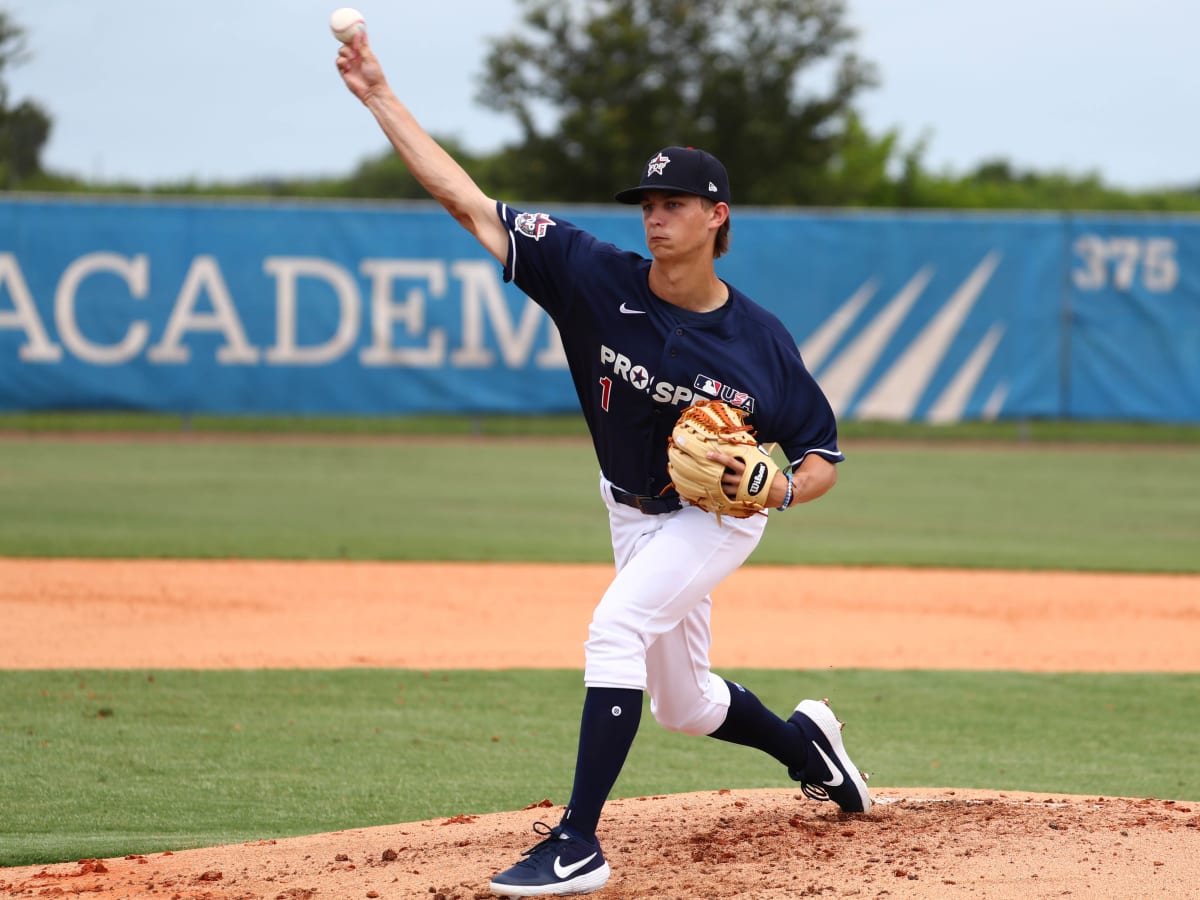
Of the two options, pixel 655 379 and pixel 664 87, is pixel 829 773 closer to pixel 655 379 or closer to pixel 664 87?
pixel 655 379

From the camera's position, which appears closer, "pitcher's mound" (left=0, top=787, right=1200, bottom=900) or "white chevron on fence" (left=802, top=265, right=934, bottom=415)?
→ "pitcher's mound" (left=0, top=787, right=1200, bottom=900)

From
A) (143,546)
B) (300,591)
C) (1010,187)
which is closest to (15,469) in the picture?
(143,546)

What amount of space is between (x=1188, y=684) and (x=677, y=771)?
2906 millimetres

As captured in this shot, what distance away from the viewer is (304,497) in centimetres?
1309

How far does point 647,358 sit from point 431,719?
2.58 meters

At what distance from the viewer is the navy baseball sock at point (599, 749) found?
11.7 feet

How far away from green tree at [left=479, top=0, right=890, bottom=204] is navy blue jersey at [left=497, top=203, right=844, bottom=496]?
20.0m

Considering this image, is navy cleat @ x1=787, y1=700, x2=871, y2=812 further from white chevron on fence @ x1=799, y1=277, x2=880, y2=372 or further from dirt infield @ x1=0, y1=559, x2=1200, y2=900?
white chevron on fence @ x1=799, y1=277, x2=880, y2=372

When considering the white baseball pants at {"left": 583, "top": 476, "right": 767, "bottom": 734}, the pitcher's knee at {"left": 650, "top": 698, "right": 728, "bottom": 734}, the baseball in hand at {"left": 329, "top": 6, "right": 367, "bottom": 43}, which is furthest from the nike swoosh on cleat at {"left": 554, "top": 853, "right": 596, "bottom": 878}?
the baseball in hand at {"left": 329, "top": 6, "right": 367, "bottom": 43}

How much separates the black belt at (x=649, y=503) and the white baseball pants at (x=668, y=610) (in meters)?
0.02

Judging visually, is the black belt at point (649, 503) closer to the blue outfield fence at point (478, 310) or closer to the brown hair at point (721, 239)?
the brown hair at point (721, 239)

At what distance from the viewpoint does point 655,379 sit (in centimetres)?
382

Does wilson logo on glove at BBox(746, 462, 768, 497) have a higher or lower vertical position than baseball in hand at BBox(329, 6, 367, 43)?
lower

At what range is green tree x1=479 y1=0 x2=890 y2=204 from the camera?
23828 millimetres
